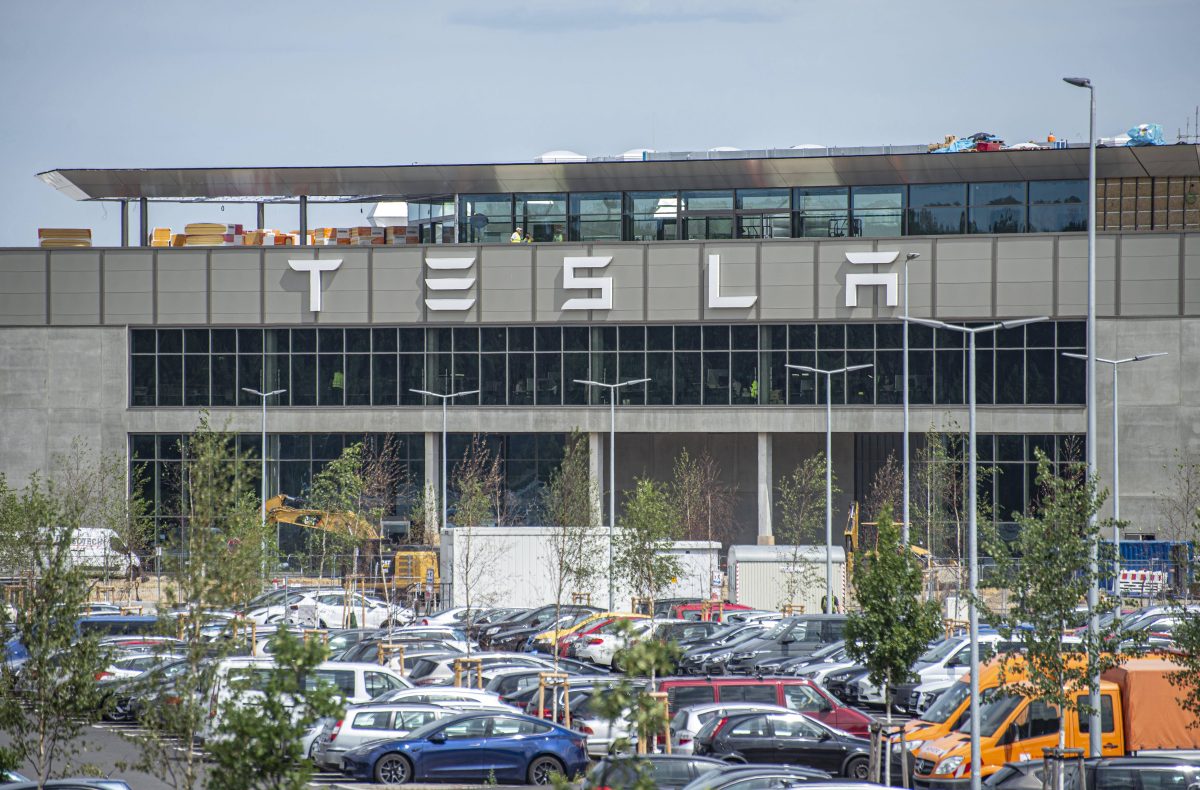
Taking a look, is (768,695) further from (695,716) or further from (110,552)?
(110,552)

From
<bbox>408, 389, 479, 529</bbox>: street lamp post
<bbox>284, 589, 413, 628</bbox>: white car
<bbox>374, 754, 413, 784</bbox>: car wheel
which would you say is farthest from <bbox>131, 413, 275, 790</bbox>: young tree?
<bbox>408, 389, 479, 529</bbox>: street lamp post

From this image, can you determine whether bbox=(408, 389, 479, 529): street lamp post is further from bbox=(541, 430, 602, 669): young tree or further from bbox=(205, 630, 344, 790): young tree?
bbox=(205, 630, 344, 790): young tree

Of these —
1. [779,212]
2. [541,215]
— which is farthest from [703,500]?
[541,215]

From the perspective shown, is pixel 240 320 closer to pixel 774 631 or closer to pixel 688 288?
pixel 688 288

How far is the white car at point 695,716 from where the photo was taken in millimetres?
27609

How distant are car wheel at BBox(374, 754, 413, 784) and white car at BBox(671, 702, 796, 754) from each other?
4.87 m

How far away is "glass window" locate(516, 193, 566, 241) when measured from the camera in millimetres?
77188

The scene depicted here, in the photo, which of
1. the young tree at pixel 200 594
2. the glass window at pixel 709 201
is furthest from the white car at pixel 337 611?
the young tree at pixel 200 594

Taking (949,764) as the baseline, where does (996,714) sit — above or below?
above

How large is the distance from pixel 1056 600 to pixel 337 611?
→ 33852 millimetres

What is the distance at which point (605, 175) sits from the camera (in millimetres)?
75562

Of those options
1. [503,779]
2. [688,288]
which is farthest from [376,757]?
[688,288]

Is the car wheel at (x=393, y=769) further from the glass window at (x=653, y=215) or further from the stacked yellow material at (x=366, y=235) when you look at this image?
the stacked yellow material at (x=366, y=235)

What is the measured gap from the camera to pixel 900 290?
71812 mm
